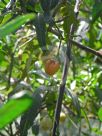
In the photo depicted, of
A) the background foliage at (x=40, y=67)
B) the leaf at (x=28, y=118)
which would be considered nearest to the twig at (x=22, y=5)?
the background foliage at (x=40, y=67)

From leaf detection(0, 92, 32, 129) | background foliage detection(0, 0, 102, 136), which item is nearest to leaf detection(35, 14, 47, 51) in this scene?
background foliage detection(0, 0, 102, 136)

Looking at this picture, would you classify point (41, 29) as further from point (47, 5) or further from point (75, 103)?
point (75, 103)

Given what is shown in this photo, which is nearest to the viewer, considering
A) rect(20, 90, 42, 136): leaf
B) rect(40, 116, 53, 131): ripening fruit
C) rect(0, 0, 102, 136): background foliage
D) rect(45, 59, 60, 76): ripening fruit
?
rect(0, 0, 102, 136): background foliage

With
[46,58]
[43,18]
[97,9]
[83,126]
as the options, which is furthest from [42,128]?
[43,18]

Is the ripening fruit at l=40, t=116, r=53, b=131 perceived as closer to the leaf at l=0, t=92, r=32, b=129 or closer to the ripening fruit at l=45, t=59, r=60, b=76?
the ripening fruit at l=45, t=59, r=60, b=76

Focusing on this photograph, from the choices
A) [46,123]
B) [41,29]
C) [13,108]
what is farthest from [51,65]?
[13,108]

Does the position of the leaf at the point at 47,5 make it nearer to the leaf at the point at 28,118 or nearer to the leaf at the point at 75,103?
the leaf at the point at 28,118

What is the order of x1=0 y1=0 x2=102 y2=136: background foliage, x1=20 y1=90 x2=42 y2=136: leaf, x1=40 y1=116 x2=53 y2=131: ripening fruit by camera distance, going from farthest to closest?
x1=40 y1=116 x2=53 y2=131: ripening fruit
x1=20 y1=90 x2=42 y2=136: leaf
x1=0 y1=0 x2=102 y2=136: background foliage

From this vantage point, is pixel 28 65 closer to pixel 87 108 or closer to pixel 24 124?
pixel 24 124
